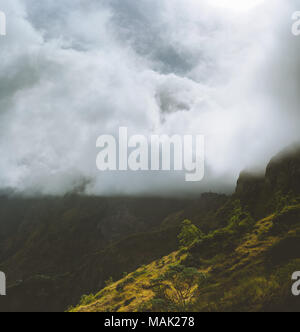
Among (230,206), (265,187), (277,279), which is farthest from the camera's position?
(230,206)

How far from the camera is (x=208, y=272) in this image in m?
38.8

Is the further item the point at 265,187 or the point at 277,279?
the point at 265,187

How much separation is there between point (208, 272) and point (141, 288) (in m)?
15.2

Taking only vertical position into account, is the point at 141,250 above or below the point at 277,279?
below

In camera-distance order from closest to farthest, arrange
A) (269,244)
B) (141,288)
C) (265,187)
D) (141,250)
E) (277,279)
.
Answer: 1. (277,279)
2. (269,244)
3. (141,288)
4. (265,187)
5. (141,250)

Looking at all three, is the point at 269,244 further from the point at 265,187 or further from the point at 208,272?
the point at 265,187
